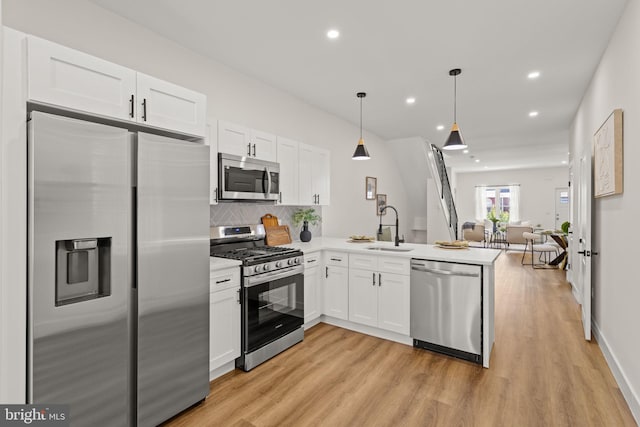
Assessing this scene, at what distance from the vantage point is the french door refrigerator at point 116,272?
1603 millimetres

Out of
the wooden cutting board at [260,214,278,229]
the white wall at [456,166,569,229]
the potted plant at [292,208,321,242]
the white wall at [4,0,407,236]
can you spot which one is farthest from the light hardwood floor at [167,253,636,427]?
the white wall at [456,166,569,229]

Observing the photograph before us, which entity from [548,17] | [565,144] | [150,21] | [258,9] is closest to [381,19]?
[258,9]

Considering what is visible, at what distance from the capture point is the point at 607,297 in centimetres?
309

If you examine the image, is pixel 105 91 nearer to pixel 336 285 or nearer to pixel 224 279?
pixel 224 279

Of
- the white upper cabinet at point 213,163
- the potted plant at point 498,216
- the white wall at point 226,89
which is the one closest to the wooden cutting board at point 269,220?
the white upper cabinet at point 213,163

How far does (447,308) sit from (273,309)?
1.61 meters

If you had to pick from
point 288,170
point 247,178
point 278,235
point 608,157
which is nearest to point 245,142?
point 247,178

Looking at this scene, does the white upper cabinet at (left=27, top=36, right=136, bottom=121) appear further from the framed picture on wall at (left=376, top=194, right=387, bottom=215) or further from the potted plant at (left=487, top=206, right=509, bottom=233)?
the potted plant at (left=487, top=206, right=509, bottom=233)

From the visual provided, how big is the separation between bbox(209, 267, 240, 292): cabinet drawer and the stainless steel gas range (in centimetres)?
7

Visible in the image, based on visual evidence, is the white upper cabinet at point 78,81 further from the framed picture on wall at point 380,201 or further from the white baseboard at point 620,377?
the framed picture on wall at point 380,201

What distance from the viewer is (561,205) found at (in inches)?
493

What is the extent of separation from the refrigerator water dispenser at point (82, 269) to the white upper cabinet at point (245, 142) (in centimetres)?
147

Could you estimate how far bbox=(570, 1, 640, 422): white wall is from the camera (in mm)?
2297

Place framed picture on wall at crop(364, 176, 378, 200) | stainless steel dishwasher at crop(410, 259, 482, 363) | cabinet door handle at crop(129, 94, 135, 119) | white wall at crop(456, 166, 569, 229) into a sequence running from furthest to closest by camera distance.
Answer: white wall at crop(456, 166, 569, 229) < framed picture on wall at crop(364, 176, 378, 200) < stainless steel dishwasher at crop(410, 259, 482, 363) < cabinet door handle at crop(129, 94, 135, 119)
